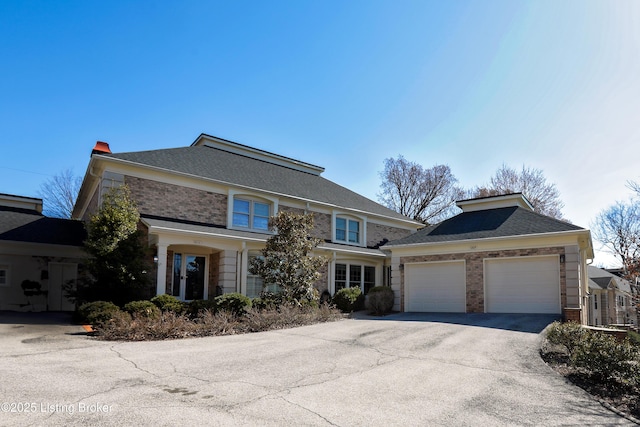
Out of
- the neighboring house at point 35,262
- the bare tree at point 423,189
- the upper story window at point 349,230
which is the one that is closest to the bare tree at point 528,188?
the bare tree at point 423,189

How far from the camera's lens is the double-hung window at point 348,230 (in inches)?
928

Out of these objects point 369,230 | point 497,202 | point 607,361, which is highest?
point 497,202

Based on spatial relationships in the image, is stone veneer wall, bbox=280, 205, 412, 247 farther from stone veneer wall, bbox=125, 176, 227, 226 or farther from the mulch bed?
the mulch bed

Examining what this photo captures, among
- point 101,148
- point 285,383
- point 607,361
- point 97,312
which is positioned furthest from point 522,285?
point 101,148

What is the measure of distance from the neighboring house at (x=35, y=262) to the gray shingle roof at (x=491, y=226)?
14.3 metres

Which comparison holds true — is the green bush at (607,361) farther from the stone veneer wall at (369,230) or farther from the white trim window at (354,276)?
the stone veneer wall at (369,230)

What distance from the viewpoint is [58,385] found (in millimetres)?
5809

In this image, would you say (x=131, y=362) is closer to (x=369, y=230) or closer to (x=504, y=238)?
(x=504, y=238)

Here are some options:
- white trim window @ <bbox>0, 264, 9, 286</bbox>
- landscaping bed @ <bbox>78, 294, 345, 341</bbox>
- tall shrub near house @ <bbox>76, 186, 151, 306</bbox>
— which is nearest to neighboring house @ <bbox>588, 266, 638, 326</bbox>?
landscaping bed @ <bbox>78, 294, 345, 341</bbox>

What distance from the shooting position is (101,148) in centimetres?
1658

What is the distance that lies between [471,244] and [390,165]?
26.4m

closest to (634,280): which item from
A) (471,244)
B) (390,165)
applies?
(471,244)

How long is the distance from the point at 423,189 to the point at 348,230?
2022 cm

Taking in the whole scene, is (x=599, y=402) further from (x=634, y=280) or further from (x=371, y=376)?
(x=634, y=280)
